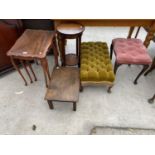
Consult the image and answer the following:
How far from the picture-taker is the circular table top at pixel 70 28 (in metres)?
1.77

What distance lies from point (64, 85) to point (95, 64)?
45 centimetres

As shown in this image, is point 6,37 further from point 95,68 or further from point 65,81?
point 95,68

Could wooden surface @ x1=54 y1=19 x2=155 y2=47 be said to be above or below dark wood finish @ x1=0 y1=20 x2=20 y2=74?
above

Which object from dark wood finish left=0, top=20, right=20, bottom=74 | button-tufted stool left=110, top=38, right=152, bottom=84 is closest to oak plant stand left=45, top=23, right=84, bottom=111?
button-tufted stool left=110, top=38, right=152, bottom=84

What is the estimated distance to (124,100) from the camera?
6.36 feet

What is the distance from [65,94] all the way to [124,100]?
80 cm

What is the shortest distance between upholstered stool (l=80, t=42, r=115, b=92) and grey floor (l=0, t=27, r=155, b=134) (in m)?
0.27

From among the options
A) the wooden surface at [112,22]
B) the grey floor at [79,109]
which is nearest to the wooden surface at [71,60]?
the grey floor at [79,109]

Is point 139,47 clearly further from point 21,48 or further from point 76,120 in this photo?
point 21,48

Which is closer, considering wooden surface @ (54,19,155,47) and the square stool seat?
the square stool seat

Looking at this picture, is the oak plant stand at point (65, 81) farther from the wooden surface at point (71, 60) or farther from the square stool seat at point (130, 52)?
the square stool seat at point (130, 52)

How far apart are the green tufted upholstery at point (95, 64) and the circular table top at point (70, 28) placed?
310mm

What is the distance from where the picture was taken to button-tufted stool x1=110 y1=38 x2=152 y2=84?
1824mm

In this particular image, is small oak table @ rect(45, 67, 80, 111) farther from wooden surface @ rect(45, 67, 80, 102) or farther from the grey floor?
the grey floor
